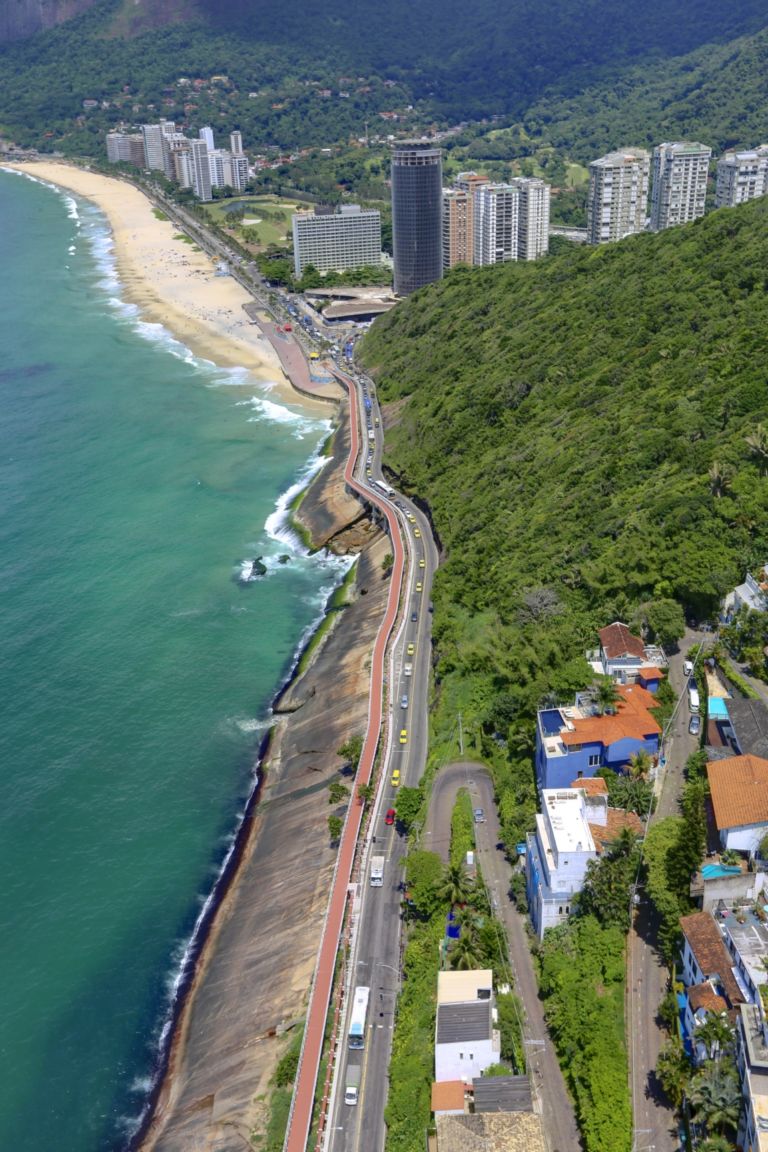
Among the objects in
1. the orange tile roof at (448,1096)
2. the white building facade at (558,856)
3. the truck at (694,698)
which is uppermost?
the truck at (694,698)

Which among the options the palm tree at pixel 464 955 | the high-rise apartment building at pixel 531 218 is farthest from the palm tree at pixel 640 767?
the high-rise apartment building at pixel 531 218

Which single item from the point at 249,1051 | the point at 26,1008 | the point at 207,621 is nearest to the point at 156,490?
the point at 207,621

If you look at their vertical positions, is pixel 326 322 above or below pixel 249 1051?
above

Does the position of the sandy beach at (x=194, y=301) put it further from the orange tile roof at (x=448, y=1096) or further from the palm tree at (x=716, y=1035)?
the palm tree at (x=716, y=1035)

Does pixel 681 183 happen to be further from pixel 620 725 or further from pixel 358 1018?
pixel 358 1018

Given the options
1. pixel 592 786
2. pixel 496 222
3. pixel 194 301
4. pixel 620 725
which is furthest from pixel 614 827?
pixel 194 301

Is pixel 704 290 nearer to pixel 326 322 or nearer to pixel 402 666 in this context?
pixel 402 666
